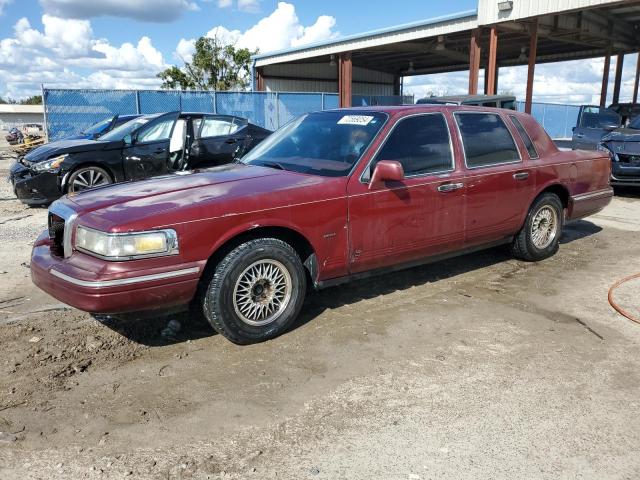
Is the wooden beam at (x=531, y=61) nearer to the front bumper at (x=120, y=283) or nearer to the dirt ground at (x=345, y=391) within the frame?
the dirt ground at (x=345, y=391)

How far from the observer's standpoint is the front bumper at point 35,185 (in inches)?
333

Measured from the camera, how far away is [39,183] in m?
8.46

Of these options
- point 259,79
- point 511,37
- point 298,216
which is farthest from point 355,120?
point 259,79

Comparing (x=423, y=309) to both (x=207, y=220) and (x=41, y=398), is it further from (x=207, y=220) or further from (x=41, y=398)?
(x=41, y=398)

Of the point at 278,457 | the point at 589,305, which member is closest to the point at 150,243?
the point at 278,457

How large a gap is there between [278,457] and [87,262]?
69.0 inches

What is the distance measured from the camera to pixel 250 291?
3764mm

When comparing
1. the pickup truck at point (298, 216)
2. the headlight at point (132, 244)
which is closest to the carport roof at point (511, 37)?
the pickup truck at point (298, 216)

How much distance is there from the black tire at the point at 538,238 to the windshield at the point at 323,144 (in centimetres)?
222

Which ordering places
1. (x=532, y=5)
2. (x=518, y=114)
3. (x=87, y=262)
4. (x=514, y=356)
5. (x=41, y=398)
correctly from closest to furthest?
(x=41, y=398) → (x=87, y=262) → (x=514, y=356) → (x=518, y=114) → (x=532, y=5)

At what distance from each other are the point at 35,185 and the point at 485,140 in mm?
6940

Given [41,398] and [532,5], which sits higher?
[532,5]

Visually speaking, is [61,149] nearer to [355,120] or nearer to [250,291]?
[355,120]

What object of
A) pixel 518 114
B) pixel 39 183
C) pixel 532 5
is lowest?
pixel 39 183
